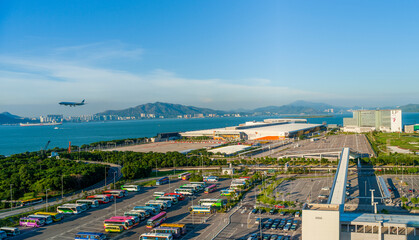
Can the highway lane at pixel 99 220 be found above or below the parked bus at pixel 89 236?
below

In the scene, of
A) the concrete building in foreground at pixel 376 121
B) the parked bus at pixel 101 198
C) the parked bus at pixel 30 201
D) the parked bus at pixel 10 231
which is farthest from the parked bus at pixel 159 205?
the concrete building in foreground at pixel 376 121

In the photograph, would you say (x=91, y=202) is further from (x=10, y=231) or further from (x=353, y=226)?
(x=353, y=226)

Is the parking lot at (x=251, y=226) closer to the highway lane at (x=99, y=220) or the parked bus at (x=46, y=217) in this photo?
the highway lane at (x=99, y=220)

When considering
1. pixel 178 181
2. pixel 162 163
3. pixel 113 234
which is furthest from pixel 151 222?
pixel 162 163

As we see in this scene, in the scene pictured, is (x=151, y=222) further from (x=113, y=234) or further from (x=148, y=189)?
(x=148, y=189)

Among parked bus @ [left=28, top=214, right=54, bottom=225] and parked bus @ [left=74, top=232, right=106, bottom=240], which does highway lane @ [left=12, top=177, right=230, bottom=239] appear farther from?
parked bus @ [left=74, top=232, right=106, bottom=240]

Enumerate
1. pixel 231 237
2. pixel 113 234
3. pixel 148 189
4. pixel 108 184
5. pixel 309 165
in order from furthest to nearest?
pixel 309 165 < pixel 108 184 < pixel 148 189 < pixel 113 234 < pixel 231 237
